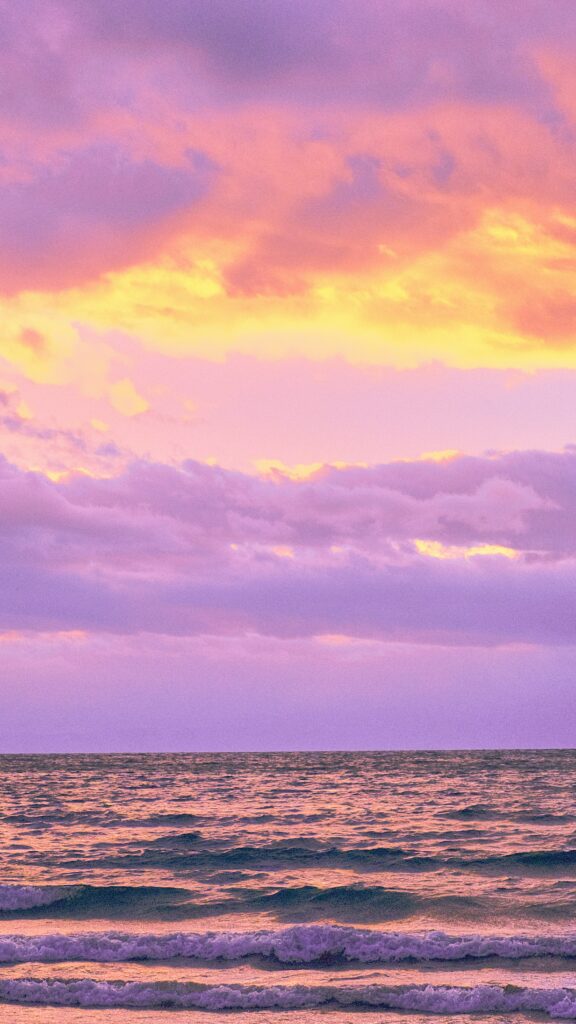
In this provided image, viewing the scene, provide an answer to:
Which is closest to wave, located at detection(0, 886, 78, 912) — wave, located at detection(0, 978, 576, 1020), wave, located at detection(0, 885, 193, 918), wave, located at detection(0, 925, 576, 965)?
wave, located at detection(0, 885, 193, 918)

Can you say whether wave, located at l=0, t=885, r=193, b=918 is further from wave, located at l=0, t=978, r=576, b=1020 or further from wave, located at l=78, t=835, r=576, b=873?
wave, located at l=0, t=978, r=576, b=1020

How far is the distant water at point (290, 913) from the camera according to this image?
14977mm

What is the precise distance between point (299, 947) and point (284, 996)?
353cm

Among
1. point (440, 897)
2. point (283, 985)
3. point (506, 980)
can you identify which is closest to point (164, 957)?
point (283, 985)

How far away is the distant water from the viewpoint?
14977 millimetres

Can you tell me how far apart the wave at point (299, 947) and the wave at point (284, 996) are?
7.75ft

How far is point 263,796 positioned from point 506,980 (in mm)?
36221

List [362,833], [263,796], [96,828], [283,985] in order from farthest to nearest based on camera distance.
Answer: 1. [263,796]
2. [96,828]
3. [362,833]
4. [283,985]

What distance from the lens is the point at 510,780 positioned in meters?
63.2

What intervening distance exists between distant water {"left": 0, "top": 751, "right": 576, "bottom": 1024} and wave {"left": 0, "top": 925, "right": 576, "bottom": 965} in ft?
0.13

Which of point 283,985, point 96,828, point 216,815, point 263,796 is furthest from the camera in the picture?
point 263,796

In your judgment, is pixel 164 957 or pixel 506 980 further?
pixel 164 957

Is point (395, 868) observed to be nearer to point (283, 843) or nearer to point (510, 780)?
point (283, 843)

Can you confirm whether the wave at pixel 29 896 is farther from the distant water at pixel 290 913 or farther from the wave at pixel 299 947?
the wave at pixel 299 947
